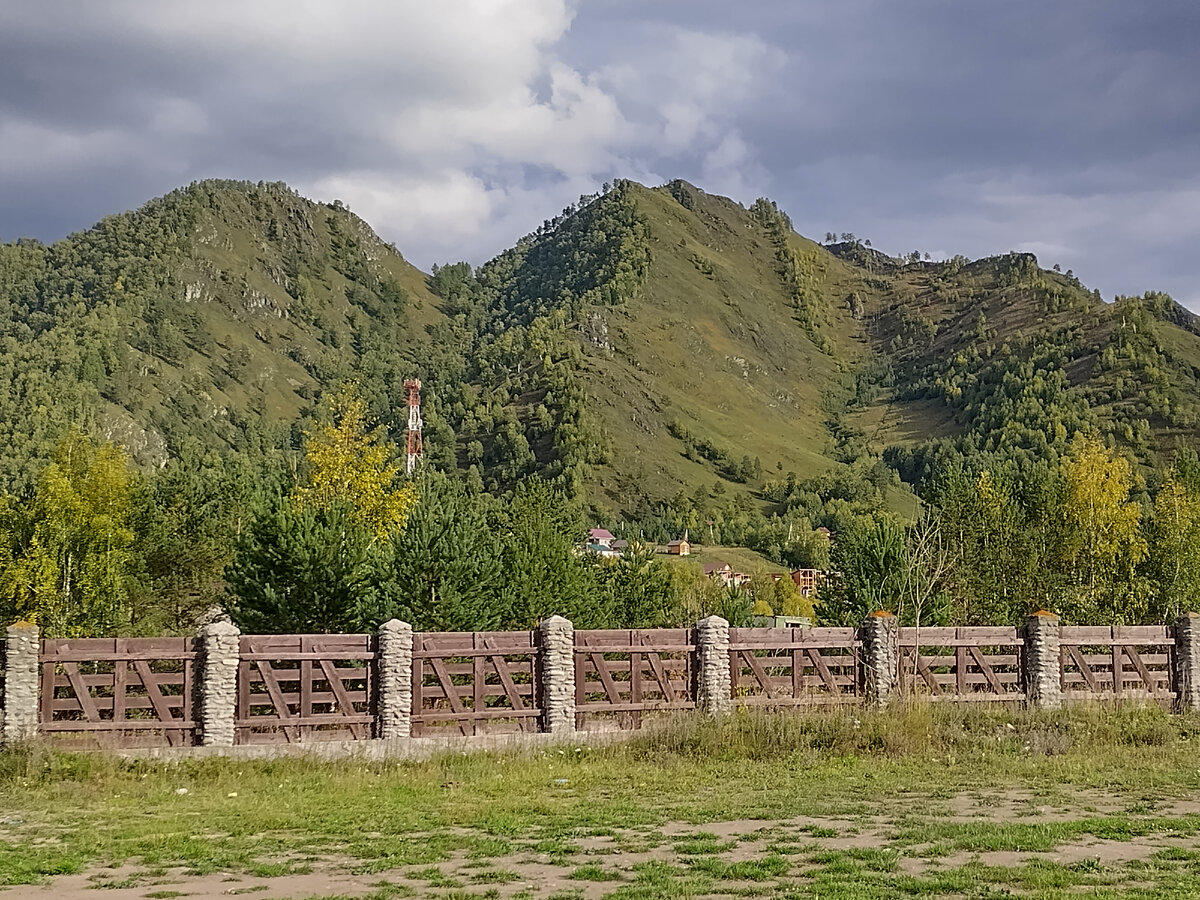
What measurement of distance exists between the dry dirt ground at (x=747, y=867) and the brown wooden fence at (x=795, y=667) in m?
10.4

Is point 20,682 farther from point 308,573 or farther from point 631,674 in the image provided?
point 631,674

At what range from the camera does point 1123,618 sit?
163 feet

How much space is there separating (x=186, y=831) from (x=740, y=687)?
12801mm

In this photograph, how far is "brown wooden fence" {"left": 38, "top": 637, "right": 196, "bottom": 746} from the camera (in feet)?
62.7

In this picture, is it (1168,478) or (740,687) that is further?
(1168,478)

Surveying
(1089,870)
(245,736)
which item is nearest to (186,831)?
(245,736)

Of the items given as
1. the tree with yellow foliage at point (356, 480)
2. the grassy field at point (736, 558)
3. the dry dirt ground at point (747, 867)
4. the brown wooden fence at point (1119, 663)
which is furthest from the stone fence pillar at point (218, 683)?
the grassy field at point (736, 558)

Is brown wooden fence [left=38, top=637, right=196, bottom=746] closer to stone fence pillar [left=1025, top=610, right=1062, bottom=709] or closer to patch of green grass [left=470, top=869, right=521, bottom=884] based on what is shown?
patch of green grass [left=470, top=869, right=521, bottom=884]

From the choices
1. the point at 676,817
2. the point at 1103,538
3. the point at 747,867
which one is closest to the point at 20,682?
the point at 676,817

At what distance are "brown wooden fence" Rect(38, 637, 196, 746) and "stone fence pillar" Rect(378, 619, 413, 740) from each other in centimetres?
330

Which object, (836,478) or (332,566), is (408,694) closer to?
(332,566)

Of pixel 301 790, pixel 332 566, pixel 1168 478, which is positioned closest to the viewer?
pixel 301 790

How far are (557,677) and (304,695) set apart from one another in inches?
187

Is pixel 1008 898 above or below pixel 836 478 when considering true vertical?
below
